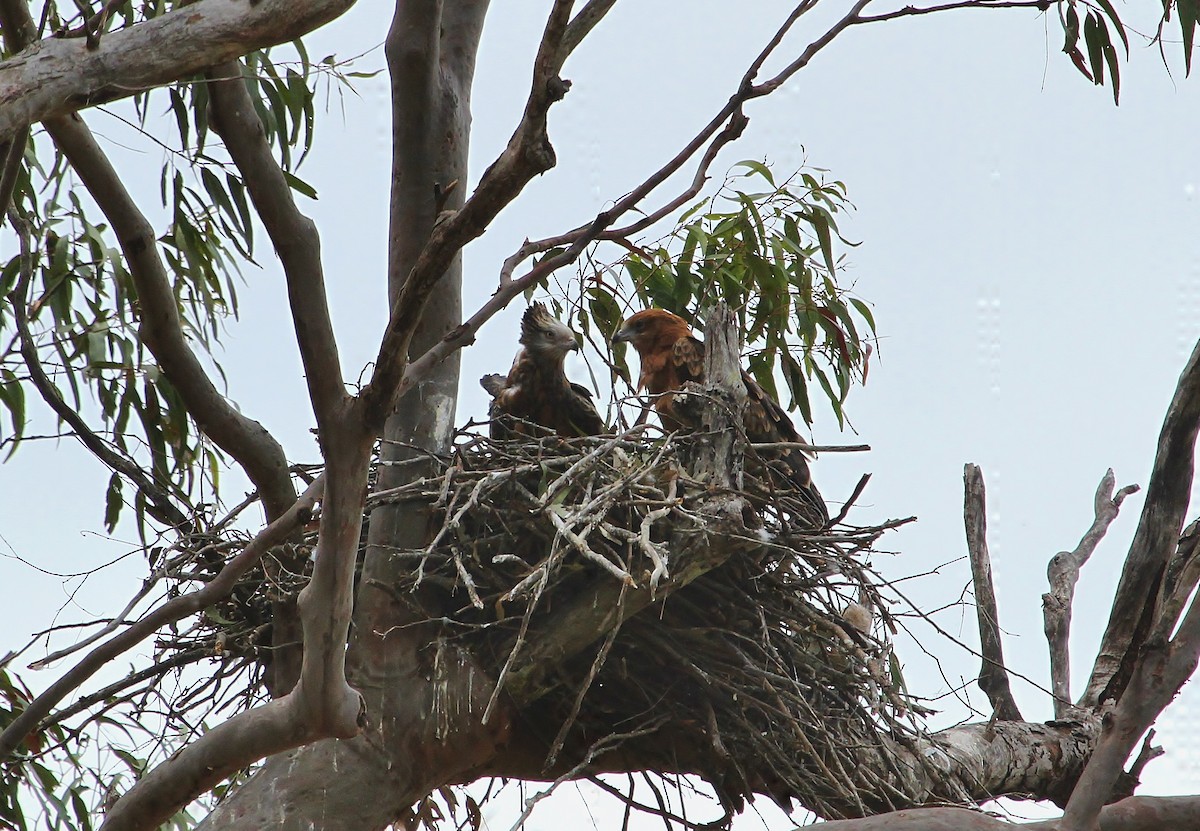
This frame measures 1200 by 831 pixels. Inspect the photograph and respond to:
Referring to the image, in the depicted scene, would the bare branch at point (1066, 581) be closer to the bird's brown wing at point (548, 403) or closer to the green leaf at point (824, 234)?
the green leaf at point (824, 234)

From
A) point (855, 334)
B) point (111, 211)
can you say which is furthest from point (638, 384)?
point (111, 211)

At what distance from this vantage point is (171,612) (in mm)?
2740

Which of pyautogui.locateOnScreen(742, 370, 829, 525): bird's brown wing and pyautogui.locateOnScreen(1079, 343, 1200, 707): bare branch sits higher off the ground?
pyautogui.locateOnScreen(742, 370, 829, 525): bird's brown wing

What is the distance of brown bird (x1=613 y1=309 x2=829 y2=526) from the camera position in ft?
13.2

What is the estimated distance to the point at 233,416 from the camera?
3215 mm

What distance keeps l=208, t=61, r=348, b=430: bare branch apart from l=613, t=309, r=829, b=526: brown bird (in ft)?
5.96

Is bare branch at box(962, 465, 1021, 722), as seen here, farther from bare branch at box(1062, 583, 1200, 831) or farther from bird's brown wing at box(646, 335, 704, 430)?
bare branch at box(1062, 583, 1200, 831)

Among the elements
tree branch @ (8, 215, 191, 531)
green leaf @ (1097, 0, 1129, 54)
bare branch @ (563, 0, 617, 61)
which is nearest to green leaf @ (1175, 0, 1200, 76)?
green leaf @ (1097, 0, 1129, 54)

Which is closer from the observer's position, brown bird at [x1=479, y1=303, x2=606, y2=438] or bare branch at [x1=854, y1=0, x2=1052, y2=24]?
bare branch at [x1=854, y1=0, x2=1052, y2=24]

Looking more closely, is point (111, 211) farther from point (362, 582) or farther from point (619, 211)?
point (619, 211)

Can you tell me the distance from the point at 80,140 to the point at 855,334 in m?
3.12

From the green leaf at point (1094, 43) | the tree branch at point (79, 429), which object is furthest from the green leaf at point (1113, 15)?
the tree branch at point (79, 429)

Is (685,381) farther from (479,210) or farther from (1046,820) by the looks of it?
(1046,820)

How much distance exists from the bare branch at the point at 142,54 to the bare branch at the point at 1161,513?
2645mm
